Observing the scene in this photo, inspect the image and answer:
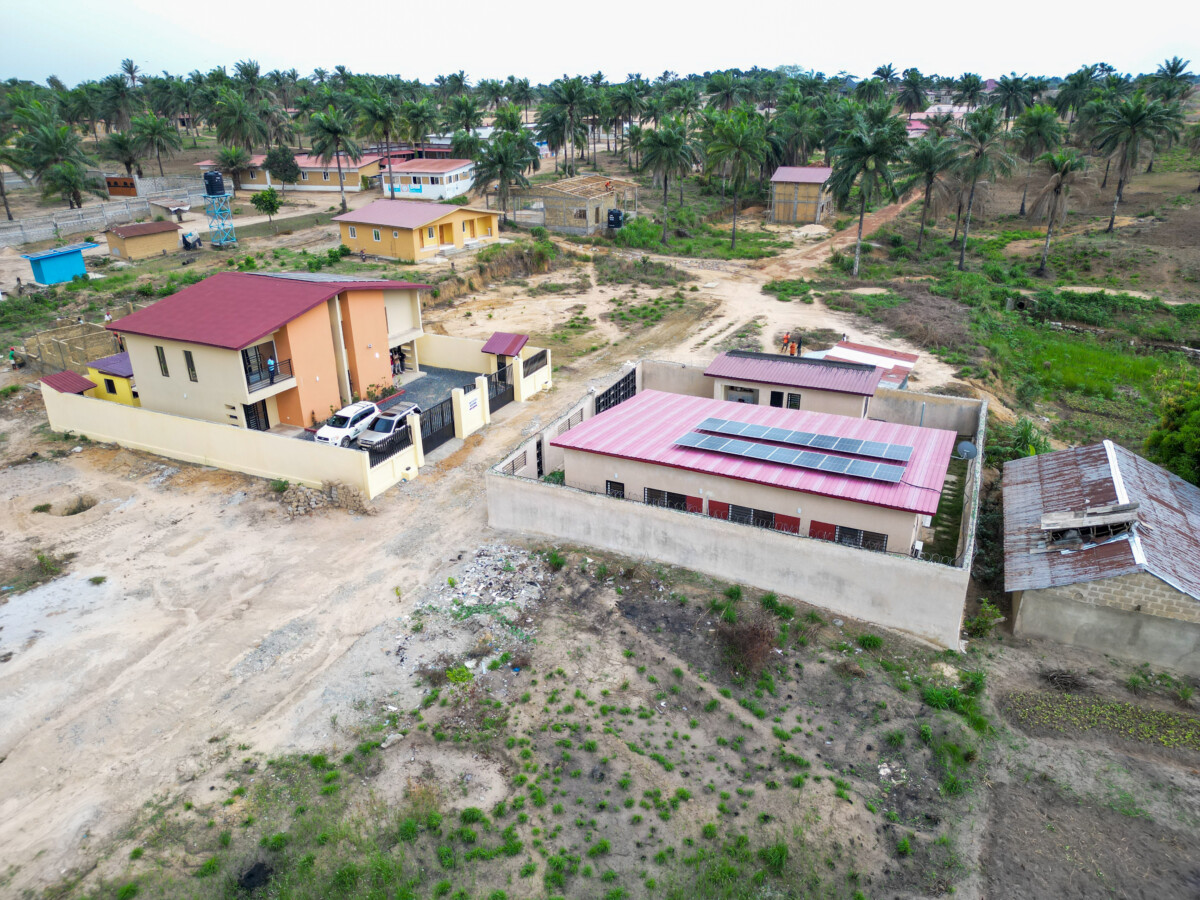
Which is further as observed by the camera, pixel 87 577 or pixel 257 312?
pixel 257 312

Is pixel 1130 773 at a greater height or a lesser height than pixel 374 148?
lesser

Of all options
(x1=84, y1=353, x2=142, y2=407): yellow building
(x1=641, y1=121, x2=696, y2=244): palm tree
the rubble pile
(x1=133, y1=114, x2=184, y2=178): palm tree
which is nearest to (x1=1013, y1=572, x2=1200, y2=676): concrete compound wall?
the rubble pile

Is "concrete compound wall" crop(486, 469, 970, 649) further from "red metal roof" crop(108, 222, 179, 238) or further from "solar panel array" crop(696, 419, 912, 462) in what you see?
"red metal roof" crop(108, 222, 179, 238)

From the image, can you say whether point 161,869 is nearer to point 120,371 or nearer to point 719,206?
point 120,371

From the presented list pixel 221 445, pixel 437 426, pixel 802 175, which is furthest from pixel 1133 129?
pixel 221 445

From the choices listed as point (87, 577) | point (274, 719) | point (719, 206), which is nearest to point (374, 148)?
point (719, 206)

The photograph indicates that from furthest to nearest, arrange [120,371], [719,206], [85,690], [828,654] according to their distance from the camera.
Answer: [719,206], [120,371], [828,654], [85,690]

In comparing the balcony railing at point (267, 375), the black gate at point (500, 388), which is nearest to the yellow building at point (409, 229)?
the black gate at point (500, 388)
